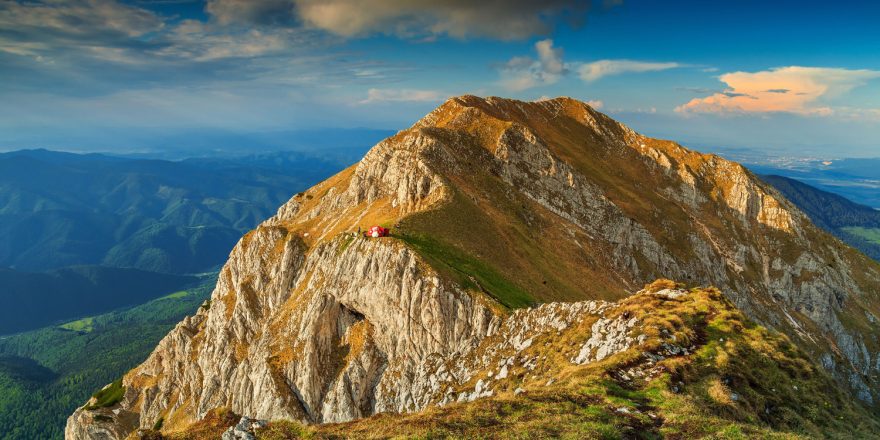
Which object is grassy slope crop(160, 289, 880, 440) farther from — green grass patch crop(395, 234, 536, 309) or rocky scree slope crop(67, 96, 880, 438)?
green grass patch crop(395, 234, 536, 309)

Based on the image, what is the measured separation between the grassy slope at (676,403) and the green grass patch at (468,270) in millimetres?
23701

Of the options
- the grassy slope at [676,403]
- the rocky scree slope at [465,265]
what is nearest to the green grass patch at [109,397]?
the rocky scree slope at [465,265]

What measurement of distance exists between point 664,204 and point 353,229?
97.1 meters

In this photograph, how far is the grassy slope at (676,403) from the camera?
25891mm

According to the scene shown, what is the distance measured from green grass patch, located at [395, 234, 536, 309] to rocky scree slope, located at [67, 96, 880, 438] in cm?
34

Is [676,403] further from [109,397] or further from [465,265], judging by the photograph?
[109,397]

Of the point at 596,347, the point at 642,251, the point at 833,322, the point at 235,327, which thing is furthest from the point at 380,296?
the point at 833,322

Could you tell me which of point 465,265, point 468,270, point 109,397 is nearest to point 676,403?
point 468,270

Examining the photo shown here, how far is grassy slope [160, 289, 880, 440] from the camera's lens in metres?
25.9

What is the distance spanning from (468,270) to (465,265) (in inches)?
69.8

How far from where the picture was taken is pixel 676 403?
29.4 m

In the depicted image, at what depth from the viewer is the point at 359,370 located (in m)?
67.8

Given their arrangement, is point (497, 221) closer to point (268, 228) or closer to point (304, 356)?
point (304, 356)

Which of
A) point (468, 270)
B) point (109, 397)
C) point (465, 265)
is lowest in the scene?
point (109, 397)
